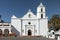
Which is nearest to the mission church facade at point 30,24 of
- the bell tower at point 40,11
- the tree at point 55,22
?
the bell tower at point 40,11

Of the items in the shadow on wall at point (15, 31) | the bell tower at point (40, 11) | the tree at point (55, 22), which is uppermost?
the bell tower at point (40, 11)

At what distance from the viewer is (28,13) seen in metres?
51.7

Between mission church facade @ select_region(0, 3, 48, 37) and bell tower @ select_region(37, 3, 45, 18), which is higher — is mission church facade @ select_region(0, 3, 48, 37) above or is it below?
below

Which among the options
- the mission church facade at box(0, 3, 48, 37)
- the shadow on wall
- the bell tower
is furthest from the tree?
the shadow on wall

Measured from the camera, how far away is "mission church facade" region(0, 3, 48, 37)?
50719mm

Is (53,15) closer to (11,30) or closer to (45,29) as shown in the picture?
(45,29)

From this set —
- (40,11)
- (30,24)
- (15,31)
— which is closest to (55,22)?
(40,11)

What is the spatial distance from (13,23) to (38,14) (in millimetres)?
6969

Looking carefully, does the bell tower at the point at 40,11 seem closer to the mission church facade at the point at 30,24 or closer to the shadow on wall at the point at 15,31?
the mission church facade at the point at 30,24

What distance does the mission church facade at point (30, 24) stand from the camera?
50719mm

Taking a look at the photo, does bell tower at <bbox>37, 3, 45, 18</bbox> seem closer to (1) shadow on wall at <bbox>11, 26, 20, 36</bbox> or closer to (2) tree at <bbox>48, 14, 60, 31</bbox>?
Result: (1) shadow on wall at <bbox>11, 26, 20, 36</bbox>

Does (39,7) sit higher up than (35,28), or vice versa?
(39,7)

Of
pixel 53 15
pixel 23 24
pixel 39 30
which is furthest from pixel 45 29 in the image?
pixel 53 15

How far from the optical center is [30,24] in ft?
169
